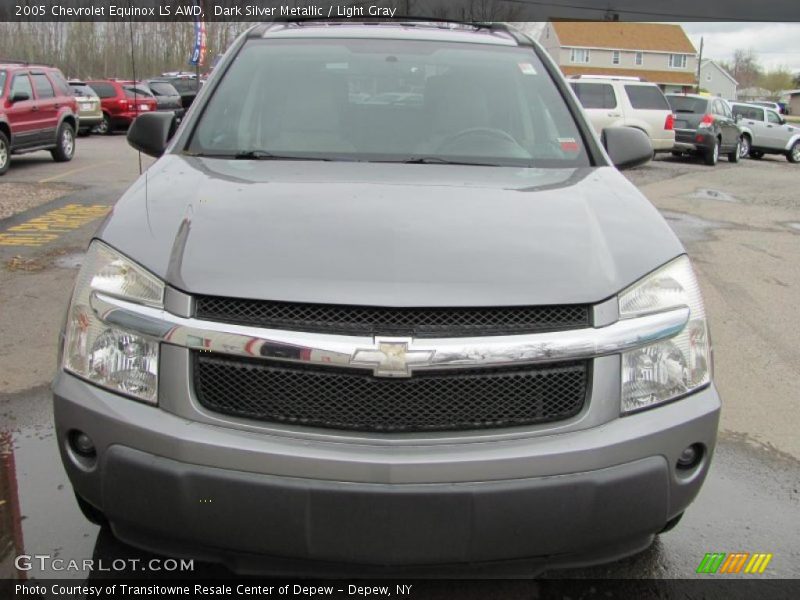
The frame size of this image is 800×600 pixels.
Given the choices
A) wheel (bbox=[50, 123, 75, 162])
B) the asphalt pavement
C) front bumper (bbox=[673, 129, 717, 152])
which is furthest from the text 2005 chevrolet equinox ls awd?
front bumper (bbox=[673, 129, 717, 152])

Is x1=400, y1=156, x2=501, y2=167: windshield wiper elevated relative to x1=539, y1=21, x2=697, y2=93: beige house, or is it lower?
lower

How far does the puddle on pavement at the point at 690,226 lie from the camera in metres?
9.09

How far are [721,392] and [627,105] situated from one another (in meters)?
15.3

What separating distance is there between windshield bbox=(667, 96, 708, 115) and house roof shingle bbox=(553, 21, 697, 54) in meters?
58.8

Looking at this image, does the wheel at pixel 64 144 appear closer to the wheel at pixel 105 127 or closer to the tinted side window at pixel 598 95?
the wheel at pixel 105 127

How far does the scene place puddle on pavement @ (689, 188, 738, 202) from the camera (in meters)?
12.9

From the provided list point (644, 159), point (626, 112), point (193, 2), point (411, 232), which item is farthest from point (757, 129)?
point (411, 232)

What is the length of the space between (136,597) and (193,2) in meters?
28.4

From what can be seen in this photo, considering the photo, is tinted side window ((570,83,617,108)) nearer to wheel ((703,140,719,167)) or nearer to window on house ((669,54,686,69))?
wheel ((703,140,719,167))

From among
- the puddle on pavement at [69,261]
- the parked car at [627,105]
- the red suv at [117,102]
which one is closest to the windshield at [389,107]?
the puddle on pavement at [69,261]

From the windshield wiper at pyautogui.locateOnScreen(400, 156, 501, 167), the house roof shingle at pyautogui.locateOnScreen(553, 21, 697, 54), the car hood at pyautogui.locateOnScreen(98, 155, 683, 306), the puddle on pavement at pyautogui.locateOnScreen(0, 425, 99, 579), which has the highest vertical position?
the house roof shingle at pyautogui.locateOnScreen(553, 21, 697, 54)

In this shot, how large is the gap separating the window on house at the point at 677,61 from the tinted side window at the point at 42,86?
2874 inches

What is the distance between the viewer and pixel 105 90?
80.6 feet

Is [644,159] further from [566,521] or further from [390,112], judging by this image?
[566,521]
